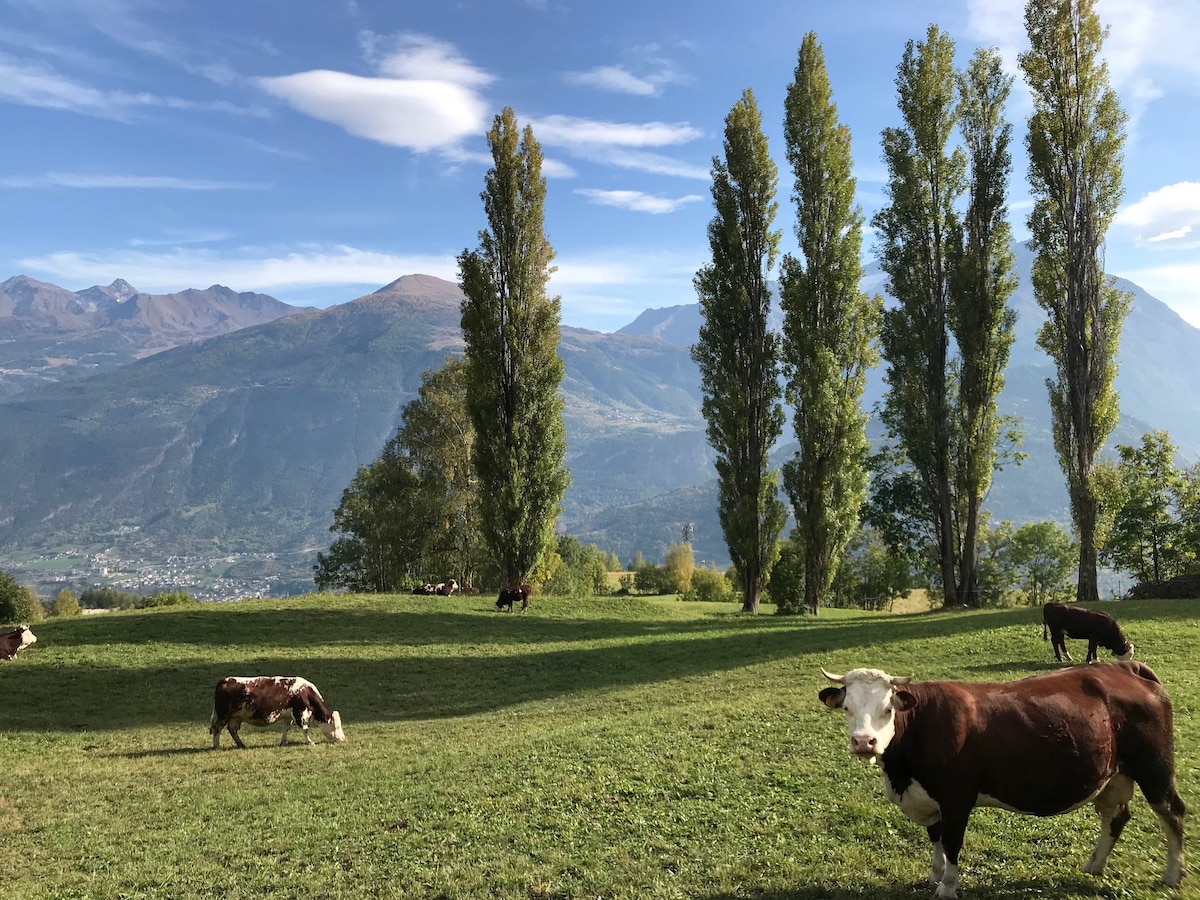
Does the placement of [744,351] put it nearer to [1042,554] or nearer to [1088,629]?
[1088,629]

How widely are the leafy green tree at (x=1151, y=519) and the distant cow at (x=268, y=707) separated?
46720 mm

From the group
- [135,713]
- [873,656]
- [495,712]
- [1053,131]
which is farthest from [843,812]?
[1053,131]

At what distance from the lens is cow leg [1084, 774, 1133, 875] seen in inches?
256

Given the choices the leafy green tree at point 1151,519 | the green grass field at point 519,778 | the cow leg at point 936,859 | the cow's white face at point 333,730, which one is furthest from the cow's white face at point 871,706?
the leafy green tree at point 1151,519

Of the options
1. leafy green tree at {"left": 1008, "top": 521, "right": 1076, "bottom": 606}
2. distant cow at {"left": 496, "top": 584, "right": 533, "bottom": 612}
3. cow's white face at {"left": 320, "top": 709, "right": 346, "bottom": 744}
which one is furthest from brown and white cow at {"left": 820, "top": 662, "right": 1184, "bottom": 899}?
leafy green tree at {"left": 1008, "top": 521, "right": 1076, "bottom": 606}

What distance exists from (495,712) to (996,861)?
45.2 ft

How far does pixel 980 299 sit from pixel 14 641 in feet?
146

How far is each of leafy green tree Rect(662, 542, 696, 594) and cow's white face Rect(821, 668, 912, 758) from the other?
90818 millimetres

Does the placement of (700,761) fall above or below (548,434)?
below

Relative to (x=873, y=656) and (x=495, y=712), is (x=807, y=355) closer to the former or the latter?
(x=873, y=656)

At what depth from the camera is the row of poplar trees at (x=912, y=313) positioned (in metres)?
33.5

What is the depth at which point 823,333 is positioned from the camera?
36531 mm

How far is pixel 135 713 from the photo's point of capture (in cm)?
1888

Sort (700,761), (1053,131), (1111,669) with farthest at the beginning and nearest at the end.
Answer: (1053,131)
(700,761)
(1111,669)
